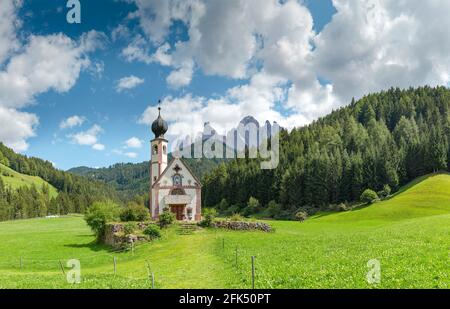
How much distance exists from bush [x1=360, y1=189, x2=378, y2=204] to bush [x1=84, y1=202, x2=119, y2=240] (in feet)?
213

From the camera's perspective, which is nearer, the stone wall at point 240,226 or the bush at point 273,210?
Answer: the stone wall at point 240,226

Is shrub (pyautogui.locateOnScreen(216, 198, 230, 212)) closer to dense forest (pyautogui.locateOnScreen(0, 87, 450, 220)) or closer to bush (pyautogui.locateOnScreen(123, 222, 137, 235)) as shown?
dense forest (pyautogui.locateOnScreen(0, 87, 450, 220))

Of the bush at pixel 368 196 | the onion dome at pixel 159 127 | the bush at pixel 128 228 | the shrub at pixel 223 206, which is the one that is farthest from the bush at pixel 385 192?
the bush at pixel 128 228

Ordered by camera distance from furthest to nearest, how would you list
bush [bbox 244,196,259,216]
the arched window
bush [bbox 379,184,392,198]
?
bush [bbox 244,196,259,216] < bush [bbox 379,184,392,198] < the arched window

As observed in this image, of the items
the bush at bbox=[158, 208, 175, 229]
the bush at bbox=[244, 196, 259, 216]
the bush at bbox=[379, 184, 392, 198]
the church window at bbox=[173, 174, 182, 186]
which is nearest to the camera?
the bush at bbox=[158, 208, 175, 229]

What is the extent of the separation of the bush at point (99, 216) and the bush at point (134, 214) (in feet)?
4.29

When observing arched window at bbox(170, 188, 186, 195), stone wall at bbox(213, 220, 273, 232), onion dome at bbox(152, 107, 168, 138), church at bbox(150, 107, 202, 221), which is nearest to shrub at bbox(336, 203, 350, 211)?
church at bbox(150, 107, 202, 221)

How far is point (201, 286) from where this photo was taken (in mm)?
20781

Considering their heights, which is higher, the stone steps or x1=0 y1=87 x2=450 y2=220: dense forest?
x1=0 y1=87 x2=450 y2=220: dense forest

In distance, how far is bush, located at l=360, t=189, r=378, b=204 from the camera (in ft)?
310

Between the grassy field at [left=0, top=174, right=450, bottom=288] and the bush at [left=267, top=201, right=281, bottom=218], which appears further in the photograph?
the bush at [left=267, top=201, right=281, bottom=218]

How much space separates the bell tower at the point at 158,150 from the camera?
62716mm

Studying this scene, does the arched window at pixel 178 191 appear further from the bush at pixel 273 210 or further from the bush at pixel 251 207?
the bush at pixel 251 207
